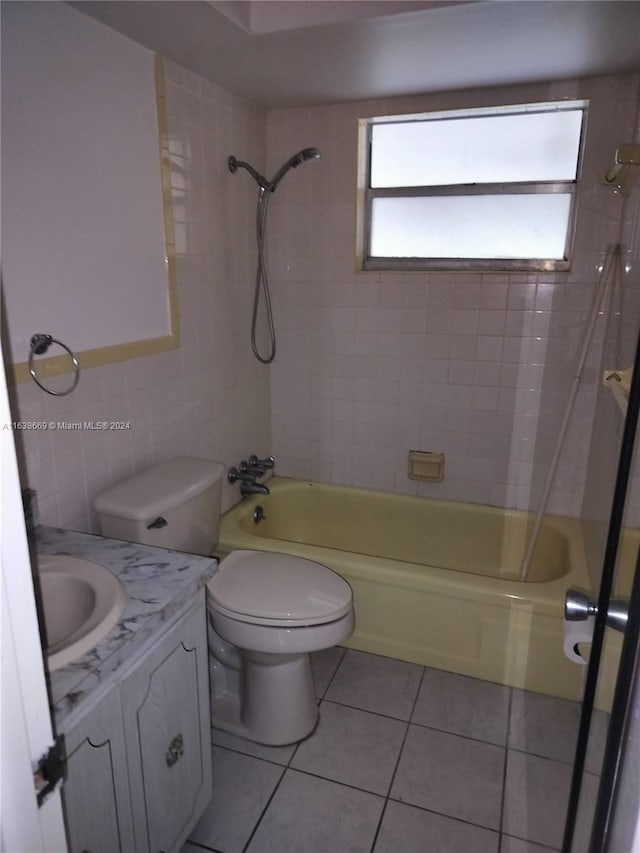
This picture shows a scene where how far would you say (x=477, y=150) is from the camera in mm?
2426

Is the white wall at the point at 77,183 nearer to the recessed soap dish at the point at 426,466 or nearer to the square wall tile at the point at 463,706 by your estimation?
the recessed soap dish at the point at 426,466

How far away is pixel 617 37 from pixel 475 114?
68 cm

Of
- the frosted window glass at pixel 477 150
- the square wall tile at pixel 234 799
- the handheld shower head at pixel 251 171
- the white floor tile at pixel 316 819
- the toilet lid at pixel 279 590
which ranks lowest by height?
the square wall tile at pixel 234 799

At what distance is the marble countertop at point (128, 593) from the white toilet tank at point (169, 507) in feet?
0.51

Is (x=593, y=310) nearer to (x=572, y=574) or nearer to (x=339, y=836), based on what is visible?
(x=572, y=574)

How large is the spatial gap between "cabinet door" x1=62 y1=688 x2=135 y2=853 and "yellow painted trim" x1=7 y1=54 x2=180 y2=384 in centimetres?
87

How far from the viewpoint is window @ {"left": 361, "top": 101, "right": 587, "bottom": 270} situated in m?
2.33

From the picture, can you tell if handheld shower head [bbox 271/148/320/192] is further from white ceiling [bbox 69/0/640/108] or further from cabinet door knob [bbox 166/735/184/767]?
cabinet door knob [bbox 166/735/184/767]

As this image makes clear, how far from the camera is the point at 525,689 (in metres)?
2.04

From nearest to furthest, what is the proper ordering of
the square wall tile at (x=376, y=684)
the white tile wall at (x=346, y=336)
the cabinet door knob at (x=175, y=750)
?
the cabinet door knob at (x=175, y=750), the square wall tile at (x=376, y=684), the white tile wall at (x=346, y=336)

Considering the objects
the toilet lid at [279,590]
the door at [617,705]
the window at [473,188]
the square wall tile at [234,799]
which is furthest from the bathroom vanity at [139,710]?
the window at [473,188]

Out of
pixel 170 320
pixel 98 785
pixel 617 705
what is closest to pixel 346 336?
pixel 170 320

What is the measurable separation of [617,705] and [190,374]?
1849 mm

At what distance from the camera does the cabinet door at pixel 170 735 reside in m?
1.14
